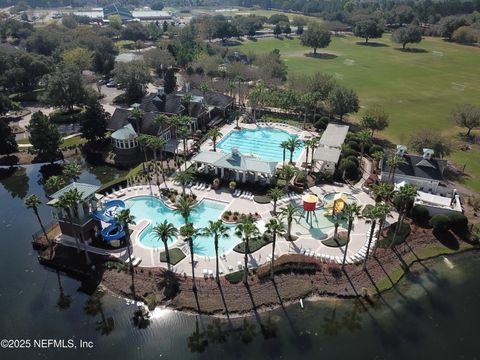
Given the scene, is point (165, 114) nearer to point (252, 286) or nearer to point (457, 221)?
point (252, 286)

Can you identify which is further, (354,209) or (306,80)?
(306,80)

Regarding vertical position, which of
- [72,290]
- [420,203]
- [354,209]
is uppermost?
[354,209]

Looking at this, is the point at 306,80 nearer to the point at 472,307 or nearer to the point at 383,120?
the point at 383,120

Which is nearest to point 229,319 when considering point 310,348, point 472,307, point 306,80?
point 310,348

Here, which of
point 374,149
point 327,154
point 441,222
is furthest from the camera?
point 374,149

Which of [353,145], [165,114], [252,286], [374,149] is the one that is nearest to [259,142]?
[353,145]

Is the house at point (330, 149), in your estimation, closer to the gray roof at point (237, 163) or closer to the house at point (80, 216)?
the gray roof at point (237, 163)

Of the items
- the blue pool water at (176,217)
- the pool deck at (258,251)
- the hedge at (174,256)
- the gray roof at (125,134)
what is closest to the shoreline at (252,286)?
the pool deck at (258,251)
